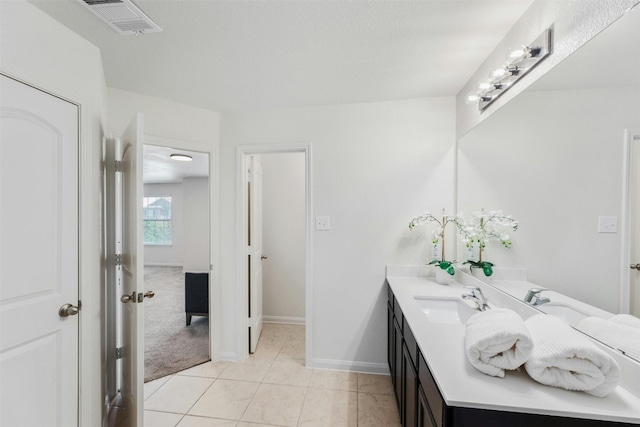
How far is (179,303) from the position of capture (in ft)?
14.6

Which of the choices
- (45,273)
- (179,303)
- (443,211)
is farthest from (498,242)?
(179,303)

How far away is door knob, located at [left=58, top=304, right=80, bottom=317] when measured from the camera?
141 centimetres

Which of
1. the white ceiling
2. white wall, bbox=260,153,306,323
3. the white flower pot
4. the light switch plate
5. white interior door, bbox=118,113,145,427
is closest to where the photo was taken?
the white ceiling

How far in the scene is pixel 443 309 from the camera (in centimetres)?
184

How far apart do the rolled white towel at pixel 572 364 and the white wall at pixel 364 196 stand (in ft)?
4.90

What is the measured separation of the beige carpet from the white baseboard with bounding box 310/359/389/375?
3.72 ft

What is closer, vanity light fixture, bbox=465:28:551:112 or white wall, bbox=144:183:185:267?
vanity light fixture, bbox=465:28:551:112

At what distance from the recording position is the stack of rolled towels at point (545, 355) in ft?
2.61

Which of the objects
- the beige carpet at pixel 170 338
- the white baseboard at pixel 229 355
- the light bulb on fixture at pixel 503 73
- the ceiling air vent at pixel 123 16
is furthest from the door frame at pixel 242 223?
the light bulb on fixture at pixel 503 73

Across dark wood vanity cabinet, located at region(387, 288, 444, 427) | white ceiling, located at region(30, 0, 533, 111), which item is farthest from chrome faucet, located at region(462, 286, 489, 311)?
white ceiling, located at region(30, 0, 533, 111)

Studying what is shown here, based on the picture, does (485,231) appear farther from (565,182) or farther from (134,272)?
(134,272)

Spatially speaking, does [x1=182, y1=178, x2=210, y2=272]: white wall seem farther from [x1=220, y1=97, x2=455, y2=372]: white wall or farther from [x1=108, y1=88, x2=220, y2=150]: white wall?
[x1=220, y1=97, x2=455, y2=372]: white wall

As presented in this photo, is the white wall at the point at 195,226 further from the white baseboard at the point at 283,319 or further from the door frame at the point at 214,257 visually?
the door frame at the point at 214,257

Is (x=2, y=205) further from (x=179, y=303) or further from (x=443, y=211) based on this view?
(x=179, y=303)
